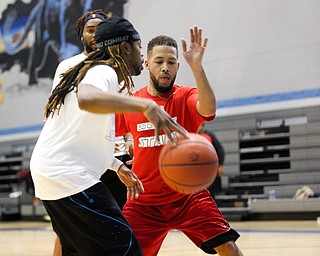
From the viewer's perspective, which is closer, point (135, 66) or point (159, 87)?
point (135, 66)

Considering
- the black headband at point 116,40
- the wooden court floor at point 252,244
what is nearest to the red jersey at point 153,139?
the black headband at point 116,40

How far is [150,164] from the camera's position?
4.00 metres

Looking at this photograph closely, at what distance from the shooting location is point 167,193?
13.0 ft

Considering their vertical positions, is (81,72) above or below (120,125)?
above

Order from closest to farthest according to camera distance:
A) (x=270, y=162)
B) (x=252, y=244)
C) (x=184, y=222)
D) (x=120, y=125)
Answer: (x=184, y=222) → (x=120, y=125) → (x=252, y=244) → (x=270, y=162)

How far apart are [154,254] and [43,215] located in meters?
11.7

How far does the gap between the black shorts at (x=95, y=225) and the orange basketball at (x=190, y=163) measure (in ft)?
1.16

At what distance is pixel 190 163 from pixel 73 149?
1.92ft

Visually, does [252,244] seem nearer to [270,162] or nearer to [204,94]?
[204,94]

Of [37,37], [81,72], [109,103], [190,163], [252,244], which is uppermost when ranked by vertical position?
[37,37]

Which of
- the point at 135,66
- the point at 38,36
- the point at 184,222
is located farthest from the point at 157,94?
the point at 38,36

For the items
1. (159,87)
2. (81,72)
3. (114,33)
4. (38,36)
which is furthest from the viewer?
(38,36)

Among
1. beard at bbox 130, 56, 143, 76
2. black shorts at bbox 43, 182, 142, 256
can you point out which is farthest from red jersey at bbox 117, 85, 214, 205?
black shorts at bbox 43, 182, 142, 256

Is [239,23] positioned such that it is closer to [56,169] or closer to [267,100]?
[267,100]
